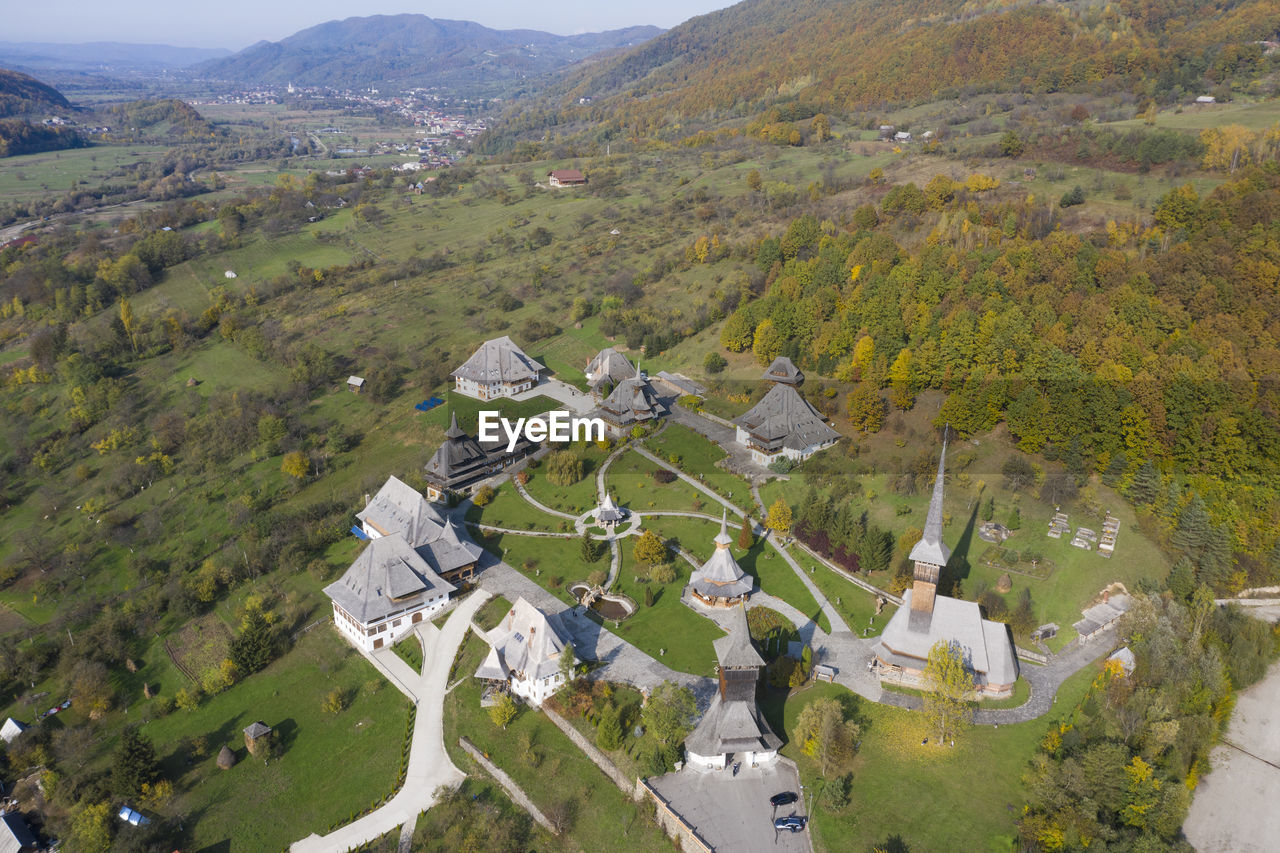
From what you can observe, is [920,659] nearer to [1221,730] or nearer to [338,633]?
[1221,730]

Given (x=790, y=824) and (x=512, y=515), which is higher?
(x=790, y=824)

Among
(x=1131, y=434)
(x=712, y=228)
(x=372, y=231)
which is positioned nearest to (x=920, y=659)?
(x=1131, y=434)

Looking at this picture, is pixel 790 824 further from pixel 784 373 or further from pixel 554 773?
pixel 784 373

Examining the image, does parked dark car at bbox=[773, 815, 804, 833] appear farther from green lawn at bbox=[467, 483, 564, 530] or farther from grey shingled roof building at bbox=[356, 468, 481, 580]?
green lawn at bbox=[467, 483, 564, 530]

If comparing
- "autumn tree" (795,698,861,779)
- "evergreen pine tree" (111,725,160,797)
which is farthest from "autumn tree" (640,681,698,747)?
"evergreen pine tree" (111,725,160,797)

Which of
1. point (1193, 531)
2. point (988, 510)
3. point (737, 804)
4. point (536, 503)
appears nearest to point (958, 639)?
point (988, 510)

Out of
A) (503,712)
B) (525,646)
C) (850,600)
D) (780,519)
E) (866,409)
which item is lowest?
(503,712)

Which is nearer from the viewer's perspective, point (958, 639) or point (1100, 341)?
point (958, 639)
